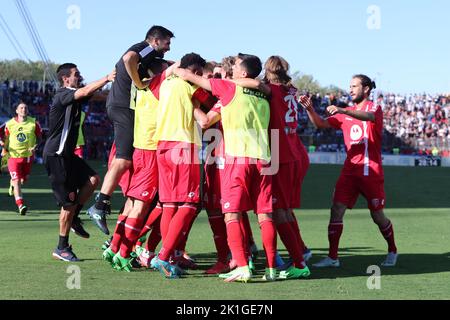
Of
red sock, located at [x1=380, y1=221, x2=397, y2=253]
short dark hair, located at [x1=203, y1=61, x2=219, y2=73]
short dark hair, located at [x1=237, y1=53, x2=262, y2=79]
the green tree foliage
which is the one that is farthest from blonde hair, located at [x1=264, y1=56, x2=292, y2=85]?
the green tree foliage

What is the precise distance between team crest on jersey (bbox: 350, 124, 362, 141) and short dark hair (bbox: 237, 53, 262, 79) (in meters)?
2.09

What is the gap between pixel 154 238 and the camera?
32.9 ft

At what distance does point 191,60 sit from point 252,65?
733 mm

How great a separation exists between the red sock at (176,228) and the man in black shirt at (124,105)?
1161 mm

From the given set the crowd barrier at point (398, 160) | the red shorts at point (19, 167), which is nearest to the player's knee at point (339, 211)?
the red shorts at point (19, 167)

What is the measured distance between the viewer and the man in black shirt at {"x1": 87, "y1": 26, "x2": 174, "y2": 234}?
9367 millimetres

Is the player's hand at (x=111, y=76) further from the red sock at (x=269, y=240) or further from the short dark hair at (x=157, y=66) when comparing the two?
the red sock at (x=269, y=240)

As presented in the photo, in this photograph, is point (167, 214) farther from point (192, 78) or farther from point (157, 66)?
point (157, 66)

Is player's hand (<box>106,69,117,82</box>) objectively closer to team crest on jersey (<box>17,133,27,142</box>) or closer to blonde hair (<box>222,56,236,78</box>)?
blonde hair (<box>222,56,236,78</box>)

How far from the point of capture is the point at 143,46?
9352mm

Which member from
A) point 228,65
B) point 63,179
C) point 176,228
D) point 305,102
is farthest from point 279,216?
point 63,179

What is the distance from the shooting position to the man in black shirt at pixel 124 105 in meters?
9.37

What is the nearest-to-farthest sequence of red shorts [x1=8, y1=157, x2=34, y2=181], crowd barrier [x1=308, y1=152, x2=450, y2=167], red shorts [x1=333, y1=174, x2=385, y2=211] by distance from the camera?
red shorts [x1=333, y1=174, x2=385, y2=211]
red shorts [x1=8, y1=157, x2=34, y2=181]
crowd barrier [x1=308, y1=152, x2=450, y2=167]
